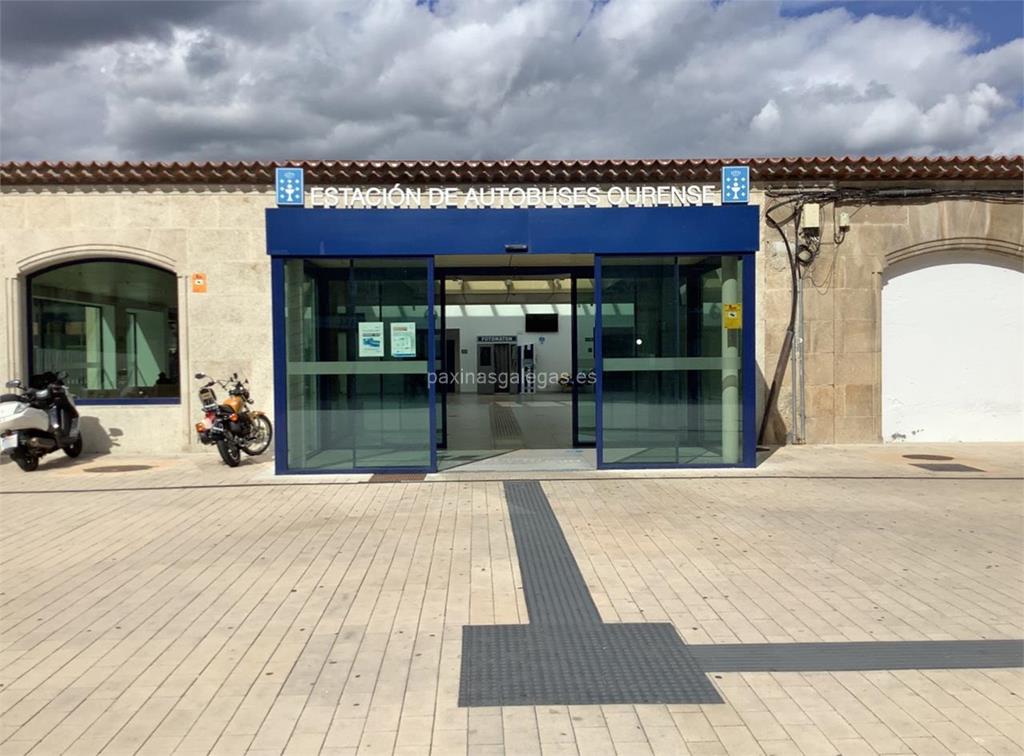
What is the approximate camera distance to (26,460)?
10.3 meters

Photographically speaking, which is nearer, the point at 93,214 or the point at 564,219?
the point at 564,219

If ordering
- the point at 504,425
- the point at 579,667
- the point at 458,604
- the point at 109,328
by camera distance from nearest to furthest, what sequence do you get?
the point at 579,667 → the point at 458,604 → the point at 109,328 → the point at 504,425

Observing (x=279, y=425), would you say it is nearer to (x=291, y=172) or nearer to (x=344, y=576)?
(x=291, y=172)

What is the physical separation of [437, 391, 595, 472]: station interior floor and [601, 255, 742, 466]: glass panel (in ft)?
2.98

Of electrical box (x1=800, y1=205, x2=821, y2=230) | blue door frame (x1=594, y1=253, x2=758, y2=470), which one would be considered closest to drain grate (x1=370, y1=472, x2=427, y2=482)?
blue door frame (x1=594, y1=253, x2=758, y2=470)

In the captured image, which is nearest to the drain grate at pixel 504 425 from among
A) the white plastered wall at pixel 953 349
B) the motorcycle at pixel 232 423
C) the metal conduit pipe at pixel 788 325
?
the motorcycle at pixel 232 423

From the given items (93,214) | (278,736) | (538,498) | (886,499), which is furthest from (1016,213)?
(93,214)

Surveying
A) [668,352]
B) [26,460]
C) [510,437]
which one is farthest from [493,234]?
[26,460]

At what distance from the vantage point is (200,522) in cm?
747

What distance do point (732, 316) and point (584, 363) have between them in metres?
2.64

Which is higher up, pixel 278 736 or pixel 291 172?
pixel 291 172

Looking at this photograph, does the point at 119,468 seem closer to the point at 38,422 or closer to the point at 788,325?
the point at 38,422

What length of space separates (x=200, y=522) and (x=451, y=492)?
261cm

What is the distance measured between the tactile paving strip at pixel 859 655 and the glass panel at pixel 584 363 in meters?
7.61
